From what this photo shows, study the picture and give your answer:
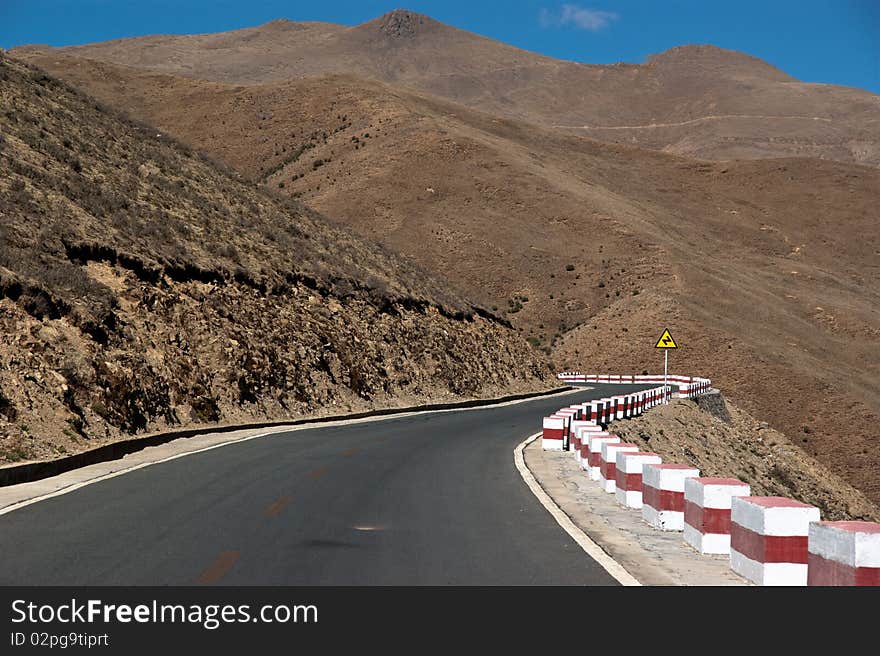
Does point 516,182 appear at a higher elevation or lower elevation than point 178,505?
higher

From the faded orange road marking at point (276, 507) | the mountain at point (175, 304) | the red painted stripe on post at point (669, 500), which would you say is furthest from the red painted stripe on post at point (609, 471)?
the mountain at point (175, 304)

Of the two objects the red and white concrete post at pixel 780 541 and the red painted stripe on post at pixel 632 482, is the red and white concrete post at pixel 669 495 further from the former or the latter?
the red and white concrete post at pixel 780 541

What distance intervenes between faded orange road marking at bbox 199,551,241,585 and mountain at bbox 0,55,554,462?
9313 mm

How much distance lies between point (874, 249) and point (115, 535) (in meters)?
123

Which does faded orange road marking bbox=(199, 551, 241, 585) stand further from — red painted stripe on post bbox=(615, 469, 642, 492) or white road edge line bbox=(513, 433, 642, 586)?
red painted stripe on post bbox=(615, 469, 642, 492)

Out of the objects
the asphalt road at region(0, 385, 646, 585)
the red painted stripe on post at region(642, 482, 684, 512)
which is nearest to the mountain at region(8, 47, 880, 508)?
the asphalt road at region(0, 385, 646, 585)

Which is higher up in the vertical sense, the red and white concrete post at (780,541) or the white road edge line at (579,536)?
the red and white concrete post at (780,541)

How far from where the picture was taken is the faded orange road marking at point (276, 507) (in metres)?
12.3

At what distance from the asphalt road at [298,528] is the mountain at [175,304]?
474cm

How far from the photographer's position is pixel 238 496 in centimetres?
1395

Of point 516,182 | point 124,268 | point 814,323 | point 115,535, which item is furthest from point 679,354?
point 115,535

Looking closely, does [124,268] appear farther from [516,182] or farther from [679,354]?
[516,182]
